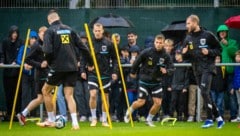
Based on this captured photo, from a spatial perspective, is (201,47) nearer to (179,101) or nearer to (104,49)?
(104,49)

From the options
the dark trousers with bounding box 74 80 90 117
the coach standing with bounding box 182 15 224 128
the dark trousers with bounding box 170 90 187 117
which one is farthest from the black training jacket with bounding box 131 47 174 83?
the dark trousers with bounding box 74 80 90 117

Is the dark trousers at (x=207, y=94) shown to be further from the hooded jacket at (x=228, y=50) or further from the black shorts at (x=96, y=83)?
the hooded jacket at (x=228, y=50)

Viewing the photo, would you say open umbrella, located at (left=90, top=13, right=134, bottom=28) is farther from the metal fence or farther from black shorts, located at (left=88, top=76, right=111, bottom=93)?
black shorts, located at (left=88, top=76, right=111, bottom=93)

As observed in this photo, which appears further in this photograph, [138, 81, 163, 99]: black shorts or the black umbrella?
the black umbrella

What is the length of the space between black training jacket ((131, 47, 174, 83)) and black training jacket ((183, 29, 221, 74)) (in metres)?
1.53

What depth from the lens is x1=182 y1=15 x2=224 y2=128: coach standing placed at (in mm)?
20125

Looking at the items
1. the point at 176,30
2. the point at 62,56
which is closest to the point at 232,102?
the point at 176,30

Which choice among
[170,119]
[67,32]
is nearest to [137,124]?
[170,119]

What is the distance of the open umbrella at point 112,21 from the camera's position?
1003 inches

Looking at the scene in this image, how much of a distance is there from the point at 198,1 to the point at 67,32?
8478 mm

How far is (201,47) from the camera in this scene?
20.2 metres

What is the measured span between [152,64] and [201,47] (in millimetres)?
1903

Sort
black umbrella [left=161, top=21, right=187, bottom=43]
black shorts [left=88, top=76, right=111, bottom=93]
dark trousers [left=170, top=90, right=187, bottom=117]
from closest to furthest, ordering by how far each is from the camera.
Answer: black shorts [left=88, top=76, right=111, bottom=93], dark trousers [left=170, top=90, right=187, bottom=117], black umbrella [left=161, top=21, right=187, bottom=43]

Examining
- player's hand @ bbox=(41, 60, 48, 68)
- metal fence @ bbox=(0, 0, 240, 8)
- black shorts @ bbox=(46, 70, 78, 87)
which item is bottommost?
black shorts @ bbox=(46, 70, 78, 87)
